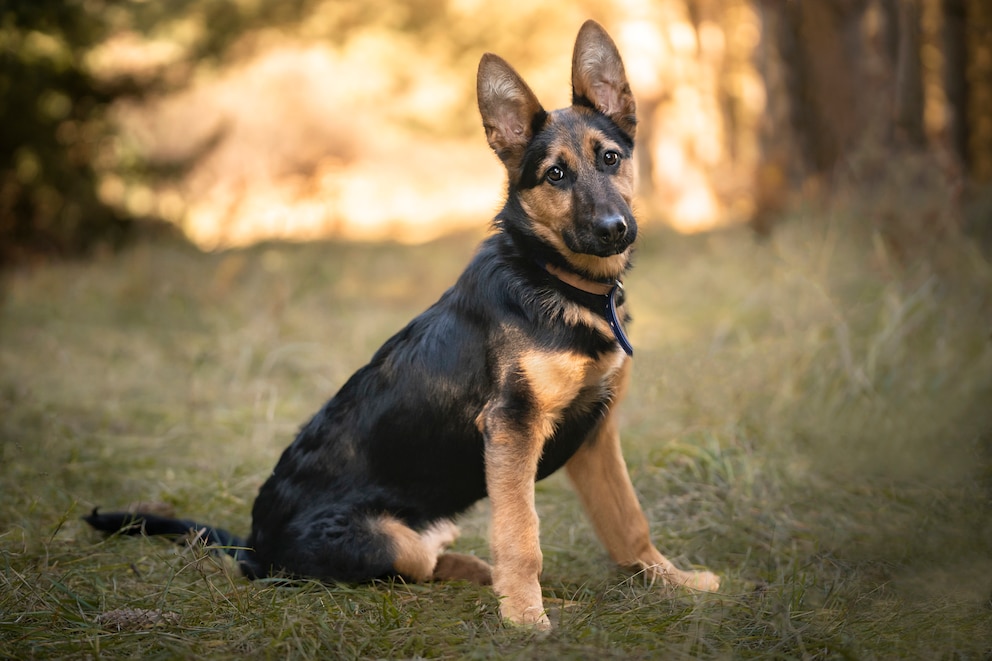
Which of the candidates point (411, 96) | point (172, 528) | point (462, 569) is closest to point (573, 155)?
point (462, 569)

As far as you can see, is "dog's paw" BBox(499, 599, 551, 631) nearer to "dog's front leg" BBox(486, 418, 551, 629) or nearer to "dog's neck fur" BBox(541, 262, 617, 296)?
"dog's front leg" BBox(486, 418, 551, 629)

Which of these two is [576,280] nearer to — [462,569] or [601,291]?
[601,291]

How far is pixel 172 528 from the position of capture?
4113mm

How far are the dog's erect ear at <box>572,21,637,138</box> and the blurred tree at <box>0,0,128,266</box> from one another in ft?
31.6

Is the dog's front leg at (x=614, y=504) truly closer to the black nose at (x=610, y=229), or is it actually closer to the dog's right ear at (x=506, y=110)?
the black nose at (x=610, y=229)

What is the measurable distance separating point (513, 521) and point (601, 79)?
7.01 feet

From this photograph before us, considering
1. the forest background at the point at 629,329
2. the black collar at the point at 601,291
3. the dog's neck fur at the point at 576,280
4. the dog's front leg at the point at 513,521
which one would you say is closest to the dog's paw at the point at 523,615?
the dog's front leg at the point at 513,521

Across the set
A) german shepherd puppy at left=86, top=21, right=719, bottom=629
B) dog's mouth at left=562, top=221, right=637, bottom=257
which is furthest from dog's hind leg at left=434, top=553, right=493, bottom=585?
dog's mouth at left=562, top=221, right=637, bottom=257

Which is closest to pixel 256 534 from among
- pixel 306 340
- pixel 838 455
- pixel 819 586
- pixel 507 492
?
pixel 507 492

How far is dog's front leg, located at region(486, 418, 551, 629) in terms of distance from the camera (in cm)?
344

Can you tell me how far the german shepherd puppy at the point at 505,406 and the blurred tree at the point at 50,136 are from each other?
32.0 ft

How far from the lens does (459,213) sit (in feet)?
61.9

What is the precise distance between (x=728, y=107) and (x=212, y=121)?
14320 millimetres

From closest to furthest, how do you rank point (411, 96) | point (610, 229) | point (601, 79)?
point (610, 229), point (601, 79), point (411, 96)
